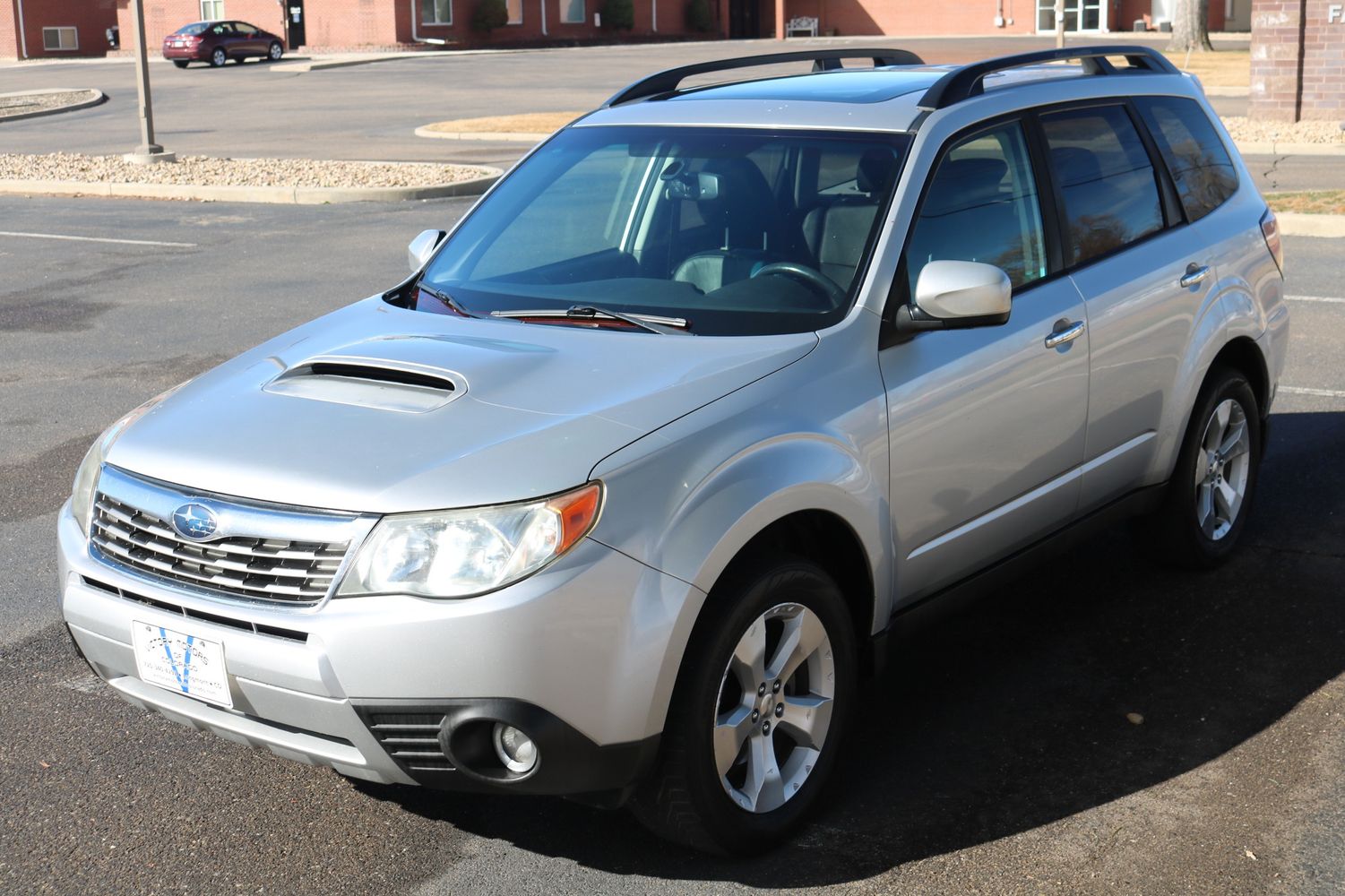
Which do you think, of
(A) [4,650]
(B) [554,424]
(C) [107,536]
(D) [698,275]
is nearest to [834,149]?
(D) [698,275]

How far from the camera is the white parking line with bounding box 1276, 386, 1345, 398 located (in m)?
8.31

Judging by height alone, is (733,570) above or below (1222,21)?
below

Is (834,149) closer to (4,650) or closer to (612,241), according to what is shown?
(612,241)

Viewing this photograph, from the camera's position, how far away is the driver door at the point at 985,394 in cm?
417

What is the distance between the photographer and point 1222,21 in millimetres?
63500

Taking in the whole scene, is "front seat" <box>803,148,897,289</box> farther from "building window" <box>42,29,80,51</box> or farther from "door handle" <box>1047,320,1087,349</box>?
"building window" <box>42,29,80,51</box>

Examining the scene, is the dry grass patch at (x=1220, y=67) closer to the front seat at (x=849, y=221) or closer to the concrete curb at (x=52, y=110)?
the concrete curb at (x=52, y=110)

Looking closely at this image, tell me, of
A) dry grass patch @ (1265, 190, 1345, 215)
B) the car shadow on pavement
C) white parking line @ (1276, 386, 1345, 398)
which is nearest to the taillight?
the car shadow on pavement

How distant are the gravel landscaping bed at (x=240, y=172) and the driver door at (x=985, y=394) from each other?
14668 millimetres

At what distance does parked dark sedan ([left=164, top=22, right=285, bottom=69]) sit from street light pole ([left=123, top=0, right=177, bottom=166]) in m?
29.1

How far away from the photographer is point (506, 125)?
27906 millimetres

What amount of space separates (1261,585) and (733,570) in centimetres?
292

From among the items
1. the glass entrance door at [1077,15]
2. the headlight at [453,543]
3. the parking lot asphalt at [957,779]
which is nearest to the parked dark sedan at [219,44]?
the glass entrance door at [1077,15]

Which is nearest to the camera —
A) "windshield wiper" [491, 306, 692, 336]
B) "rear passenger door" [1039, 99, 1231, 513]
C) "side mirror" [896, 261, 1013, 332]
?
"side mirror" [896, 261, 1013, 332]
